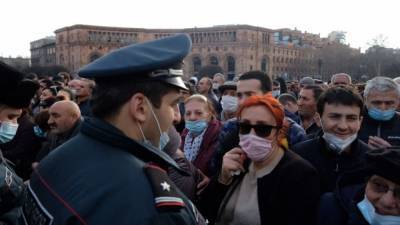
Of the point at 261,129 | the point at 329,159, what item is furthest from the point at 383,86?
the point at 261,129

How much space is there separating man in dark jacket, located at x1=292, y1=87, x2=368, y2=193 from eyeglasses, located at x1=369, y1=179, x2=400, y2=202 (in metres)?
0.70

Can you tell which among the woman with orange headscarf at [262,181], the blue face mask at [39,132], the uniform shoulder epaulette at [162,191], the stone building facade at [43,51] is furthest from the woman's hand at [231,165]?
the stone building facade at [43,51]

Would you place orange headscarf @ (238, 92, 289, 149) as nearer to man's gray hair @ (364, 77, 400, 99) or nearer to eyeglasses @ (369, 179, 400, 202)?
eyeglasses @ (369, 179, 400, 202)

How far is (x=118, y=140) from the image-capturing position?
1660 millimetres

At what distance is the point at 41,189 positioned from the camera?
5.55 ft

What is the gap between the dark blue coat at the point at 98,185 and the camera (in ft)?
4.88

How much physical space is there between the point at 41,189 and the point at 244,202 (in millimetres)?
1702

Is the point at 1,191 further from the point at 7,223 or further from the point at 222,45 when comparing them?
the point at 222,45

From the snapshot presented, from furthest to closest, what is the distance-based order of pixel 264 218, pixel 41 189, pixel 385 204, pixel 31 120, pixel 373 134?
pixel 31 120
pixel 373 134
pixel 264 218
pixel 385 204
pixel 41 189

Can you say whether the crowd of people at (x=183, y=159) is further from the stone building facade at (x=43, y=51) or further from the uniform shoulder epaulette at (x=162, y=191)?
the stone building facade at (x=43, y=51)

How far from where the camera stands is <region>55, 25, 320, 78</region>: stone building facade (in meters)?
97.5

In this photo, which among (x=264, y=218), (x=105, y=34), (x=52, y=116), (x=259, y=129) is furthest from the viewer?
(x=105, y=34)

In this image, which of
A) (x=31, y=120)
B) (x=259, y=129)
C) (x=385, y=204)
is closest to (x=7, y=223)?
(x=259, y=129)

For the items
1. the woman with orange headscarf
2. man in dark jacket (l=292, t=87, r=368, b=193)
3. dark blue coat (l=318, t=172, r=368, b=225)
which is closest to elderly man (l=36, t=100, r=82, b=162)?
the woman with orange headscarf
